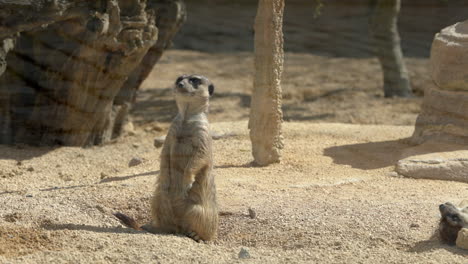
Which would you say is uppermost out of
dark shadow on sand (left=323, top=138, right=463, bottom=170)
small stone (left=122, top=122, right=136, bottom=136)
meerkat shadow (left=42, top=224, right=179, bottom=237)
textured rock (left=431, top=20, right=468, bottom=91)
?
textured rock (left=431, top=20, right=468, bottom=91)

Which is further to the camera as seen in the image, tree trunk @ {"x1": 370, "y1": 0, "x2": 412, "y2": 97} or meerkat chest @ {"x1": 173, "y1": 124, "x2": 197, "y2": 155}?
tree trunk @ {"x1": 370, "y1": 0, "x2": 412, "y2": 97}

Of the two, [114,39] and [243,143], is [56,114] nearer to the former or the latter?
[114,39]

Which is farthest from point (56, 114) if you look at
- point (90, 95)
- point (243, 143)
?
point (243, 143)

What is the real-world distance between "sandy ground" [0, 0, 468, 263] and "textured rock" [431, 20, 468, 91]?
27cm

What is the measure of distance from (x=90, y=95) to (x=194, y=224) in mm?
3368

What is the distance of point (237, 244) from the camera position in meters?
4.56

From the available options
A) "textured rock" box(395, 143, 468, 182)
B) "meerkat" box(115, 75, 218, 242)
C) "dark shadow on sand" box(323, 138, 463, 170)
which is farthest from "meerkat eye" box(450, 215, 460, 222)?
"dark shadow on sand" box(323, 138, 463, 170)

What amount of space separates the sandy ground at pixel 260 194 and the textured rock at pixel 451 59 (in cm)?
27

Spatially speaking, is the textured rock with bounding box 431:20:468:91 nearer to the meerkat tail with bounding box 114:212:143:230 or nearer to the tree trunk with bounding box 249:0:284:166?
the tree trunk with bounding box 249:0:284:166

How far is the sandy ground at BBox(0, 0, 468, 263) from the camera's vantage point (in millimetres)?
3988

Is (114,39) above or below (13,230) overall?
above

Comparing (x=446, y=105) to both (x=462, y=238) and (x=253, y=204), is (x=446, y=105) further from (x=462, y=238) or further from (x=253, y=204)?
(x=462, y=238)

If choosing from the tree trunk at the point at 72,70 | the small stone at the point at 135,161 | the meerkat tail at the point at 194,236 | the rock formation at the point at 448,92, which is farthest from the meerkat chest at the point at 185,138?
the rock formation at the point at 448,92

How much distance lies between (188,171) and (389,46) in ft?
21.4
